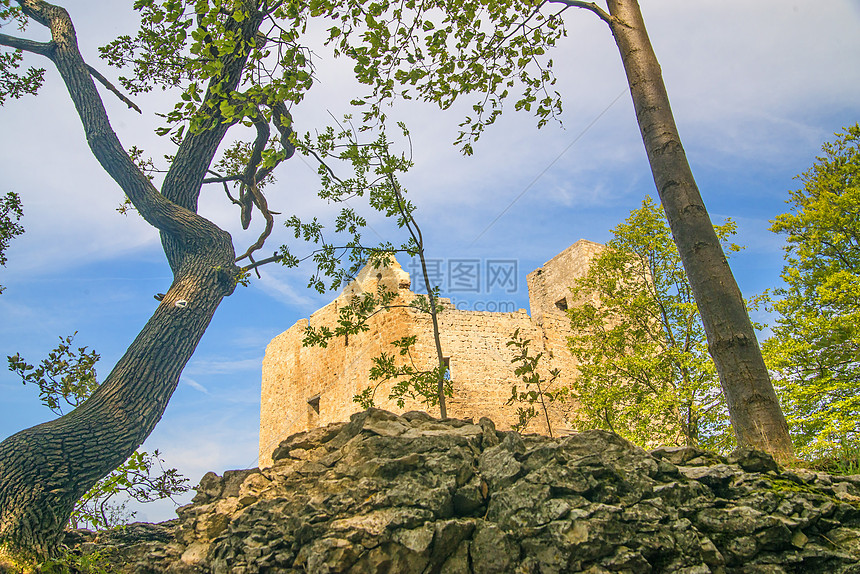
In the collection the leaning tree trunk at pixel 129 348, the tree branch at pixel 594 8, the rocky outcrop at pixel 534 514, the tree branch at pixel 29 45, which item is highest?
the tree branch at pixel 29 45

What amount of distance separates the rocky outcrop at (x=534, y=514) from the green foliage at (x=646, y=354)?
22.7ft

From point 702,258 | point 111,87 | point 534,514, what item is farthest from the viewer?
point 111,87

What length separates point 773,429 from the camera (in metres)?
4.20

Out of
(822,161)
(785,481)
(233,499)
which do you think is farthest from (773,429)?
(822,161)

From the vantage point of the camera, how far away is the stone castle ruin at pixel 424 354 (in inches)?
531

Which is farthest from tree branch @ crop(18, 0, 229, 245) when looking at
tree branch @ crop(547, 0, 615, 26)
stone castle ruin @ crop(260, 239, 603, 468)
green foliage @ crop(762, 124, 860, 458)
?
green foliage @ crop(762, 124, 860, 458)

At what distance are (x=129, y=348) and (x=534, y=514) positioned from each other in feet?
13.8

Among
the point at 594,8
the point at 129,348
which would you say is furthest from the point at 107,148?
the point at 594,8

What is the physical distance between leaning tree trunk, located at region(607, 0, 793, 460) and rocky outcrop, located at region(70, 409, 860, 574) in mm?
591

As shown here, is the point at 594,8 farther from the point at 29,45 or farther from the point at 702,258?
the point at 29,45

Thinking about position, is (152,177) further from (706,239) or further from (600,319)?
(600,319)

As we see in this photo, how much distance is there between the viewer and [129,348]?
5504 mm

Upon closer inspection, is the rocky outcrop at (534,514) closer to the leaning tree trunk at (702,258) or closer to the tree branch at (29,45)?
the leaning tree trunk at (702,258)

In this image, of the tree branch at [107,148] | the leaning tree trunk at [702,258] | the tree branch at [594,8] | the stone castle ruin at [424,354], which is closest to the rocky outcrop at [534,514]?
the leaning tree trunk at [702,258]
